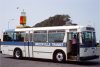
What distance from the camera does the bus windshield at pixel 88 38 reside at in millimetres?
17273

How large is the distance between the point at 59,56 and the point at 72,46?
3.67 feet

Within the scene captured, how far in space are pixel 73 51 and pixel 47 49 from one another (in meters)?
2.09

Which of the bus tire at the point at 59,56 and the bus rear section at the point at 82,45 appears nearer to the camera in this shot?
the bus rear section at the point at 82,45

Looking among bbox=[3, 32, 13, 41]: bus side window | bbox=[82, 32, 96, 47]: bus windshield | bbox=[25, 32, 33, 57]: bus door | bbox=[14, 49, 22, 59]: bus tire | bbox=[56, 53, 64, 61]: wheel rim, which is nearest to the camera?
bbox=[82, 32, 96, 47]: bus windshield

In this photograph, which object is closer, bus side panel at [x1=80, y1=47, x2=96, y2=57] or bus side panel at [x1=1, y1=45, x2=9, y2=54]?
bus side panel at [x1=80, y1=47, x2=96, y2=57]

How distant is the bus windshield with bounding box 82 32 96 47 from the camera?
17.3m

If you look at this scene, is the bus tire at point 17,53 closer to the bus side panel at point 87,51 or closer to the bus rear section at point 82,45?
the bus rear section at point 82,45

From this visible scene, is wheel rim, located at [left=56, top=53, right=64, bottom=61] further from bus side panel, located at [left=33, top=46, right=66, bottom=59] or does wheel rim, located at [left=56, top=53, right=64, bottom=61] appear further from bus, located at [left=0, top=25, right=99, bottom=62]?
bus side panel, located at [left=33, top=46, right=66, bottom=59]

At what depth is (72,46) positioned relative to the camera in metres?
17.8

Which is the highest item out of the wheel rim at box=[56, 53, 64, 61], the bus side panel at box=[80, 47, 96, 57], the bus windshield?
the bus windshield

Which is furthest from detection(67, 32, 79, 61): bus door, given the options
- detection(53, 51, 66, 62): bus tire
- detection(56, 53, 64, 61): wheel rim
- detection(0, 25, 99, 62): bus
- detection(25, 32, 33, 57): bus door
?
detection(25, 32, 33, 57): bus door

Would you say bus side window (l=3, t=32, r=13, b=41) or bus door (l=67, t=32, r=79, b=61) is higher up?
bus side window (l=3, t=32, r=13, b=41)

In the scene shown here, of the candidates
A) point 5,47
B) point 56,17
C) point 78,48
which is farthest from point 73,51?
point 56,17

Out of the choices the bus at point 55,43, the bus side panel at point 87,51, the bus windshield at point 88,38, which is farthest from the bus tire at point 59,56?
the bus windshield at point 88,38
